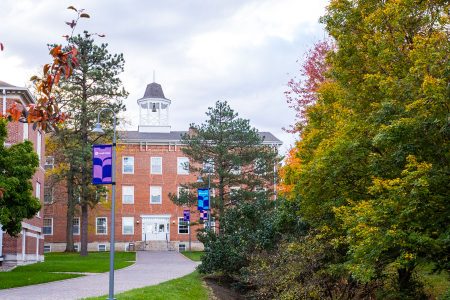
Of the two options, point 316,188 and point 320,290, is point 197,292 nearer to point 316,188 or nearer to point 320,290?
point 320,290

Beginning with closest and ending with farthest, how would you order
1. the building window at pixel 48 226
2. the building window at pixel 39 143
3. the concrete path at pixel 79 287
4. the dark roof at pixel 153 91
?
the concrete path at pixel 79 287, the building window at pixel 39 143, the building window at pixel 48 226, the dark roof at pixel 153 91

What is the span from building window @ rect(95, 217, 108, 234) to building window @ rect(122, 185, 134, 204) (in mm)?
2965

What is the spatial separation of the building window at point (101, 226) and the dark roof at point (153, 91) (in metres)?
14.2

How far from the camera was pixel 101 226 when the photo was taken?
6400cm

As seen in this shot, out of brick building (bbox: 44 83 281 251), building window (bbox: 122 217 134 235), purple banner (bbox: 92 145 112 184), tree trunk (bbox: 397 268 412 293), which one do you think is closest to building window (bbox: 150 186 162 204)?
brick building (bbox: 44 83 281 251)

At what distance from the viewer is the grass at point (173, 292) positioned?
17648 mm

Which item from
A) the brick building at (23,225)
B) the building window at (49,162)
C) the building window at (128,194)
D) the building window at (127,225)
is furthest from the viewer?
the building window at (128,194)

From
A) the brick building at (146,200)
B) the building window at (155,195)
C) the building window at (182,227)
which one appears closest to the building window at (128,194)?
the brick building at (146,200)

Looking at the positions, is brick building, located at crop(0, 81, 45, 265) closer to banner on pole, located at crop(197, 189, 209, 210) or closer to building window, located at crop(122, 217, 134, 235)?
banner on pole, located at crop(197, 189, 209, 210)

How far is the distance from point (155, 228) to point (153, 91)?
15.0 metres

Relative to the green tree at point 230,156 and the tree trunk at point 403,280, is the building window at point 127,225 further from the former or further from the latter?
the tree trunk at point 403,280

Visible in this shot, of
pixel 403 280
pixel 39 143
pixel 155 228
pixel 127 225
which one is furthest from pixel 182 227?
pixel 403 280

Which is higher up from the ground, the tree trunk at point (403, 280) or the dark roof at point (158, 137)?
the dark roof at point (158, 137)

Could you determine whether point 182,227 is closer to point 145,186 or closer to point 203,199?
point 145,186
